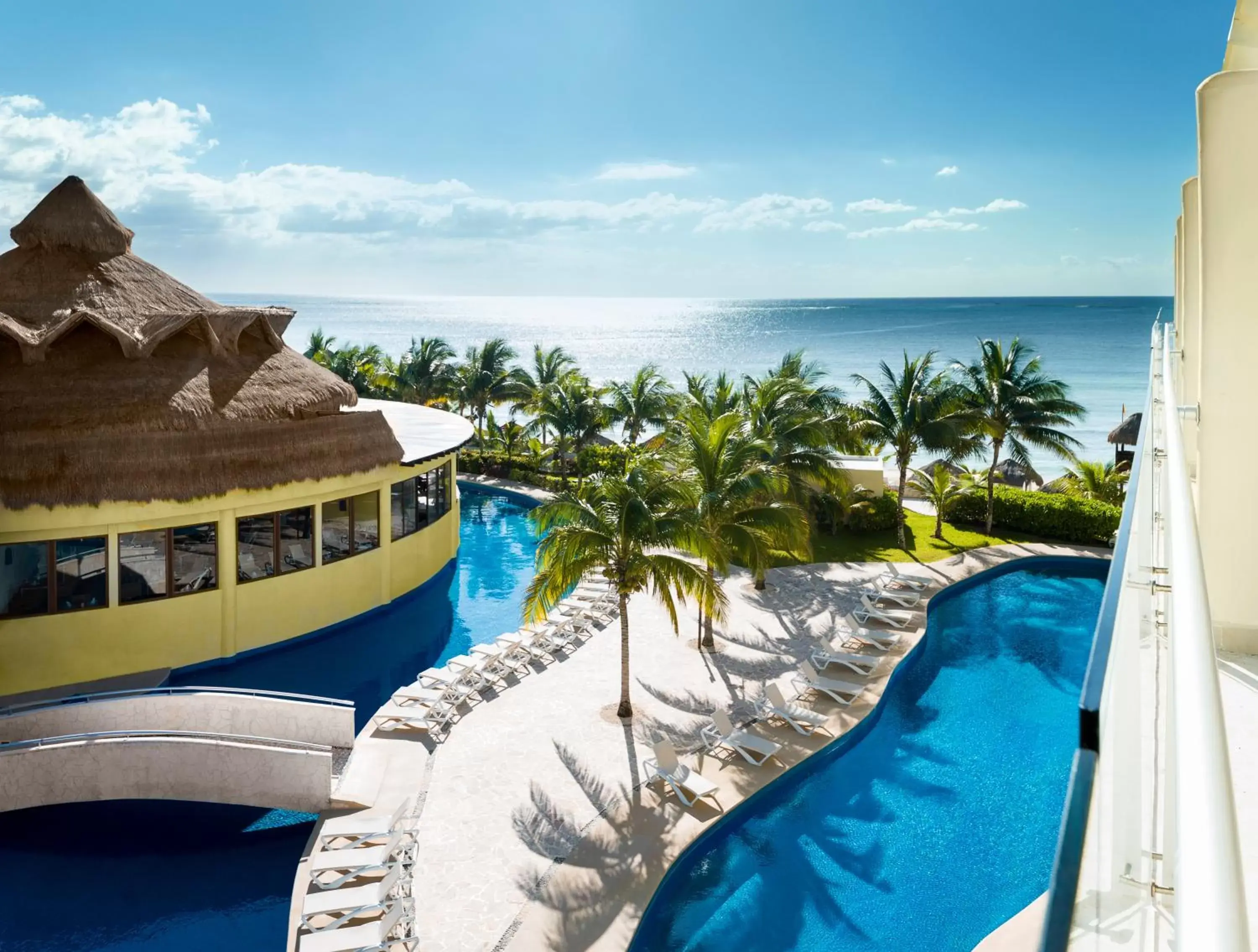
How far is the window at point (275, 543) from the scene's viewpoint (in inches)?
690

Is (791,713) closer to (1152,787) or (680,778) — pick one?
(680,778)

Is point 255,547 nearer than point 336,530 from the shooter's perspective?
Yes

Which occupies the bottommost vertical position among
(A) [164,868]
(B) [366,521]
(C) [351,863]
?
(A) [164,868]

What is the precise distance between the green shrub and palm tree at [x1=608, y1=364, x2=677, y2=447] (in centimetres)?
762

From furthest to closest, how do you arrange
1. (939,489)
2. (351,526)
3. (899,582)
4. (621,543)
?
(939,489) < (899,582) < (351,526) < (621,543)

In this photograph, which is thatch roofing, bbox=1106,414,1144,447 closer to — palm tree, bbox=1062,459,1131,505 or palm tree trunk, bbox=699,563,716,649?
palm tree, bbox=1062,459,1131,505

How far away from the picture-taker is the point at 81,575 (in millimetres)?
15992

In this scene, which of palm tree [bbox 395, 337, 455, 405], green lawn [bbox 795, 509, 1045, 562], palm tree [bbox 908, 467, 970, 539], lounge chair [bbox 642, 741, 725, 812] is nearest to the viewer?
lounge chair [bbox 642, 741, 725, 812]

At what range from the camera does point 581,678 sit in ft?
53.3

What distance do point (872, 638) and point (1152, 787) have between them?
55.0 feet

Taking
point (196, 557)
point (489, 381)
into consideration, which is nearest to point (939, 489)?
point (489, 381)

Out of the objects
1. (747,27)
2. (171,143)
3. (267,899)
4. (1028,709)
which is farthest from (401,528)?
(171,143)

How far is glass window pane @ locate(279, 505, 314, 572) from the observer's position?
18.1 m

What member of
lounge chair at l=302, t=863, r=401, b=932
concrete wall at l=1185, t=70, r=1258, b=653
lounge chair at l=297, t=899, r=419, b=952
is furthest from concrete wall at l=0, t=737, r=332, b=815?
concrete wall at l=1185, t=70, r=1258, b=653
